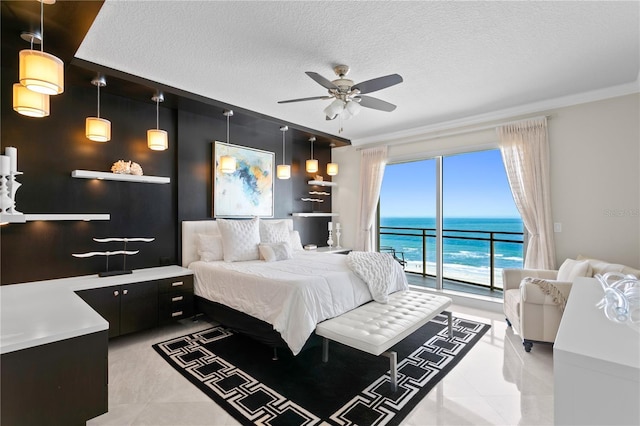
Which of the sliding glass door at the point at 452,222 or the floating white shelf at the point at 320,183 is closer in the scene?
the sliding glass door at the point at 452,222

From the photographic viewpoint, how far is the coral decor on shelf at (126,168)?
11.3ft

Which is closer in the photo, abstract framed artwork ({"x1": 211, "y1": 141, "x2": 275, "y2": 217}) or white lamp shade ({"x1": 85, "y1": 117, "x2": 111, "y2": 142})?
white lamp shade ({"x1": 85, "y1": 117, "x2": 111, "y2": 142})

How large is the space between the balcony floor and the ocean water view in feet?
0.46

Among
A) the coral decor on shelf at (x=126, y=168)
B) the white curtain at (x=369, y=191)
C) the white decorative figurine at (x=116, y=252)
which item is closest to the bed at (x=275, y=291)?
the white decorative figurine at (x=116, y=252)

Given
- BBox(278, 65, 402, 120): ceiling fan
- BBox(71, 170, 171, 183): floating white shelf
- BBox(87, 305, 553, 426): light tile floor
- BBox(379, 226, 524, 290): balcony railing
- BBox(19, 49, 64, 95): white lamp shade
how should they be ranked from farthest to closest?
BBox(379, 226, 524, 290): balcony railing, BBox(71, 170, 171, 183): floating white shelf, BBox(278, 65, 402, 120): ceiling fan, BBox(87, 305, 553, 426): light tile floor, BBox(19, 49, 64, 95): white lamp shade

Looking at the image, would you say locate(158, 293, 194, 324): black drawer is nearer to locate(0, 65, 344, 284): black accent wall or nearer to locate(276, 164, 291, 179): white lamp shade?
locate(0, 65, 344, 284): black accent wall

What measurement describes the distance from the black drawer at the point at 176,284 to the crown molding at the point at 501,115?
12.9 ft

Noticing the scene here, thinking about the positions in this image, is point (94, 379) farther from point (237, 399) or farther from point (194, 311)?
point (194, 311)

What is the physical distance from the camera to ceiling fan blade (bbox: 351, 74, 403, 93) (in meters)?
2.50

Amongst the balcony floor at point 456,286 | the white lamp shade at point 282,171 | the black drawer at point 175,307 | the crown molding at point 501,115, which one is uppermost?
the crown molding at point 501,115

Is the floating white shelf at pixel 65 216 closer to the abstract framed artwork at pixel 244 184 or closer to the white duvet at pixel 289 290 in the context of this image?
the white duvet at pixel 289 290

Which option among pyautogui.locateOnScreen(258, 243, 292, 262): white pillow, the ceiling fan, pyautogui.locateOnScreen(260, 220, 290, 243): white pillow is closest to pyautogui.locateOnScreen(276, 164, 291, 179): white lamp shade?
pyautogui.locateOnScreen(260, 220, 290, 243): white pillow

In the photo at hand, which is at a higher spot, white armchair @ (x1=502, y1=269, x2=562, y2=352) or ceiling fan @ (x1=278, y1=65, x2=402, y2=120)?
ceiling fan @ (x1=278, y1=65, x2=402, y2=120)

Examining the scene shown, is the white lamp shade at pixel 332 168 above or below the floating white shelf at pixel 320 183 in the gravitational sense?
above
